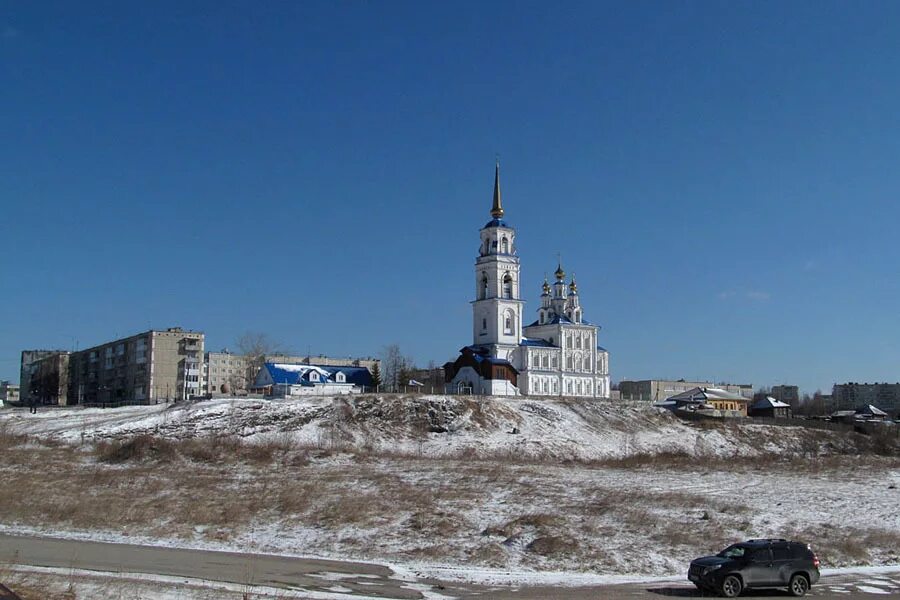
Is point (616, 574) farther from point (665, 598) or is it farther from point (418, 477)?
point (418, 477)

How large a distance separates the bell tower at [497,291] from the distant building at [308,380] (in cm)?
1865

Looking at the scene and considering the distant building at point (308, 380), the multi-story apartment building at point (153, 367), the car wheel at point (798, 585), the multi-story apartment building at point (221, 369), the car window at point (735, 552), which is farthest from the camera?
the multi-story apartment building at point (221, 369)

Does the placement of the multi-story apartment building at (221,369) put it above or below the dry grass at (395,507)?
above

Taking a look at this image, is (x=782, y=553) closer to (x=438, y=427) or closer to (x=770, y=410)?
(x=438, y=427)

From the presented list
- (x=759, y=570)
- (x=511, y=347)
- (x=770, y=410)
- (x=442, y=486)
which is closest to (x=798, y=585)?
(x=759, y=570)

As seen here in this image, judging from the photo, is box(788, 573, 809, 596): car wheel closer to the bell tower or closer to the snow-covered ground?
the snow-covered ground

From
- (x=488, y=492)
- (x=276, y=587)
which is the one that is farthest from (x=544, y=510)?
(x=276, y=587)

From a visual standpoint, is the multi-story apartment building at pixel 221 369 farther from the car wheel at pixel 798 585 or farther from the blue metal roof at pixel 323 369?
the car wheel at pixel 798 585

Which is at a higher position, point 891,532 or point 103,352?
point 103,352

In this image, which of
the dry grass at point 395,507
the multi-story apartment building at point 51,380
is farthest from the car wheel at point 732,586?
the multi-story apartment building at point 51,380

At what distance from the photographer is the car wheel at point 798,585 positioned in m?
22.6

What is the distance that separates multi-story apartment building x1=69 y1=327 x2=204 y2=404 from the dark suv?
104 m

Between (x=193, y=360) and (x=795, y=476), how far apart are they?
95341mm

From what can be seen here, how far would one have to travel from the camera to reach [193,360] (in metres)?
125
